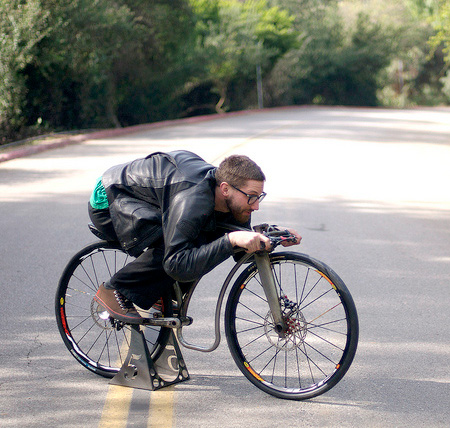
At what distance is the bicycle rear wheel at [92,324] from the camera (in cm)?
447

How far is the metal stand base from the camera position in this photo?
13.9 ft

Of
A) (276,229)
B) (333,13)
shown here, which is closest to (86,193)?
(276,229)

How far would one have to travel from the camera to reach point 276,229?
4.02 m

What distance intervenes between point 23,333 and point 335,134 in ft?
58.7

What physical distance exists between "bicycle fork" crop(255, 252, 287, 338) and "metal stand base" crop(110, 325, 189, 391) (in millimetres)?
681

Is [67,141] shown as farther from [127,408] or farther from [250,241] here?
[250,241]

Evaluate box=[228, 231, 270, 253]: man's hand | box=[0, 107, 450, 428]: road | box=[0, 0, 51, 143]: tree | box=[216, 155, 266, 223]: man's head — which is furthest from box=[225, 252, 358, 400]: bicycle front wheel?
box=[0, 0, 51, 143]: tree

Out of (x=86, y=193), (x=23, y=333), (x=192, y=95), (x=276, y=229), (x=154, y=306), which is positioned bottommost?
(x=192, y=95)

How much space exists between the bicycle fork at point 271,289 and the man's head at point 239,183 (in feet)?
0.96

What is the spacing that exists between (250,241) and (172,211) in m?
0.45

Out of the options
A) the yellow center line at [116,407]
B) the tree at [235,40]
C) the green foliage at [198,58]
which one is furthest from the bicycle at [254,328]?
the tree at [235,40]

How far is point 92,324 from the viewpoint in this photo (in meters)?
5.09

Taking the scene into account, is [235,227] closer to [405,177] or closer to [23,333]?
[23,333]

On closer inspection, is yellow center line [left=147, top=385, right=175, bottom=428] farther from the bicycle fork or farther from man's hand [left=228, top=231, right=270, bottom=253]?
man's hand [left=228, top=231, right=270, bottom=253]
